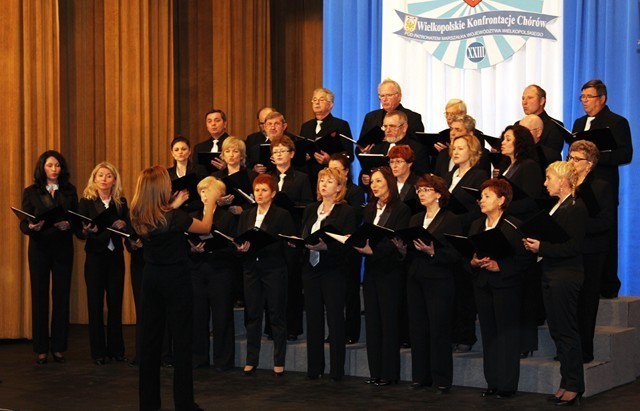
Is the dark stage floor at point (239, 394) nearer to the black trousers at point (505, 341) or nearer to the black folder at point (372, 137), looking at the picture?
the black trousers at point (505, 341)

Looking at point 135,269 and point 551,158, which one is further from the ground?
point 551,158

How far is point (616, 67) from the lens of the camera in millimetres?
7883

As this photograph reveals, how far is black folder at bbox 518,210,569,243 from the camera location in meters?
5.45

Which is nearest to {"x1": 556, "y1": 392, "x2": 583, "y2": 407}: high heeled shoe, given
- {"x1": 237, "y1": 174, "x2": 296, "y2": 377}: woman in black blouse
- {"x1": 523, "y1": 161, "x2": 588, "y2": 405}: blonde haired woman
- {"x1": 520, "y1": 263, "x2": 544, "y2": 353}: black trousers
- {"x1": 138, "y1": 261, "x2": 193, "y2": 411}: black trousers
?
{"x1": 523, "y1": 161, "x2": 588, "y2": 405}: blonde haired woman

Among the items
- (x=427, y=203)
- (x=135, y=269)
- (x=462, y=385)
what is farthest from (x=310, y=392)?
(x=135, y=269)

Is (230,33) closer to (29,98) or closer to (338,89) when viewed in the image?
(338,89)

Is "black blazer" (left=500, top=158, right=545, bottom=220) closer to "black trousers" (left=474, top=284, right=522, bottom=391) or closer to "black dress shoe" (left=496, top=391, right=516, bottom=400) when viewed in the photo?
"black trousers" (left=474, top=284, right=522, bottom=391)

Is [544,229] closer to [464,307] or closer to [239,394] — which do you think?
[464,307]

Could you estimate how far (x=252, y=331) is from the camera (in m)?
6.91

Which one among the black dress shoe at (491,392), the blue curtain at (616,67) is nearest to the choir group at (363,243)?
the black dress shoe at (491,392)

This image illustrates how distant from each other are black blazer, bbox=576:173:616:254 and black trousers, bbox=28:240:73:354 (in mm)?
3769

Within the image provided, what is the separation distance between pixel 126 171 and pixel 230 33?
6.11 feet

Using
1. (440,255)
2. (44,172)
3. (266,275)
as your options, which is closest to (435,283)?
(440,255)

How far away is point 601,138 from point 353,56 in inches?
147
